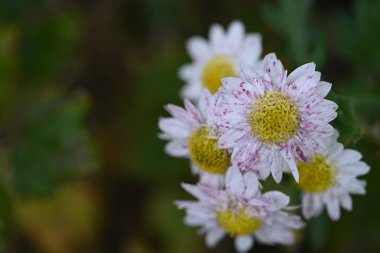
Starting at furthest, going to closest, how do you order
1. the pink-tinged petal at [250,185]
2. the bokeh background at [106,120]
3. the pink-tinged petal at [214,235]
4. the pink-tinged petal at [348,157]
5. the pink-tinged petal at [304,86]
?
the bokeh background at [106,120] < the pink-tinged petal at [214,235] < the pink-tinged petal at [348,157] < the pink-tinged petal at [250,185] < the pink-tinged petal at [304,86]

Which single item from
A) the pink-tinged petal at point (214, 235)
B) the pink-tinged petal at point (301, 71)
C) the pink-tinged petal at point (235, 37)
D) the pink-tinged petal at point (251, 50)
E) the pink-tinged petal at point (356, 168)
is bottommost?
the pink-tinged petal at point (214, 235)

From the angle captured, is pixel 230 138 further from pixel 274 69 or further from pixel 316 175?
pixel 316 175

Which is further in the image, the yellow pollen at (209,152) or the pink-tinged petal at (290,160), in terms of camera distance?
the yellow pollen at (209,152)

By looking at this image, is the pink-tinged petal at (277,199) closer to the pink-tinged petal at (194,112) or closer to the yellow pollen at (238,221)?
the yellow pollen at (238,221)

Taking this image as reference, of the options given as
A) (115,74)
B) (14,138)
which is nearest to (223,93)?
(14,138)

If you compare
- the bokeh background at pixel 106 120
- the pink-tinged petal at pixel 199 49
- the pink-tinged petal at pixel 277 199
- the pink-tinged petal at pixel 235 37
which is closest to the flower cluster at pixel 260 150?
the pink-tinged petal at pixel 277 199

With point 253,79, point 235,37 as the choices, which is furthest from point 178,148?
point 235,37

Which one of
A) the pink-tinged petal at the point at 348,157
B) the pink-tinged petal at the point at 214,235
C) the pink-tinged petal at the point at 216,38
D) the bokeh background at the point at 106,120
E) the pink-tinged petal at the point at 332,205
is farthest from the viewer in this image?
the bokeh background at the point at 106,120

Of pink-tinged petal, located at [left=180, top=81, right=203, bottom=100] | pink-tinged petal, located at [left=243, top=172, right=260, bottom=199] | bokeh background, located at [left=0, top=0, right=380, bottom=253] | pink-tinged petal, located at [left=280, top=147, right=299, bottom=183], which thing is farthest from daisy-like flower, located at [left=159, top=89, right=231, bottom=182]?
bokeh background, located at [left=0, top=0, right=380, bottom=253]
